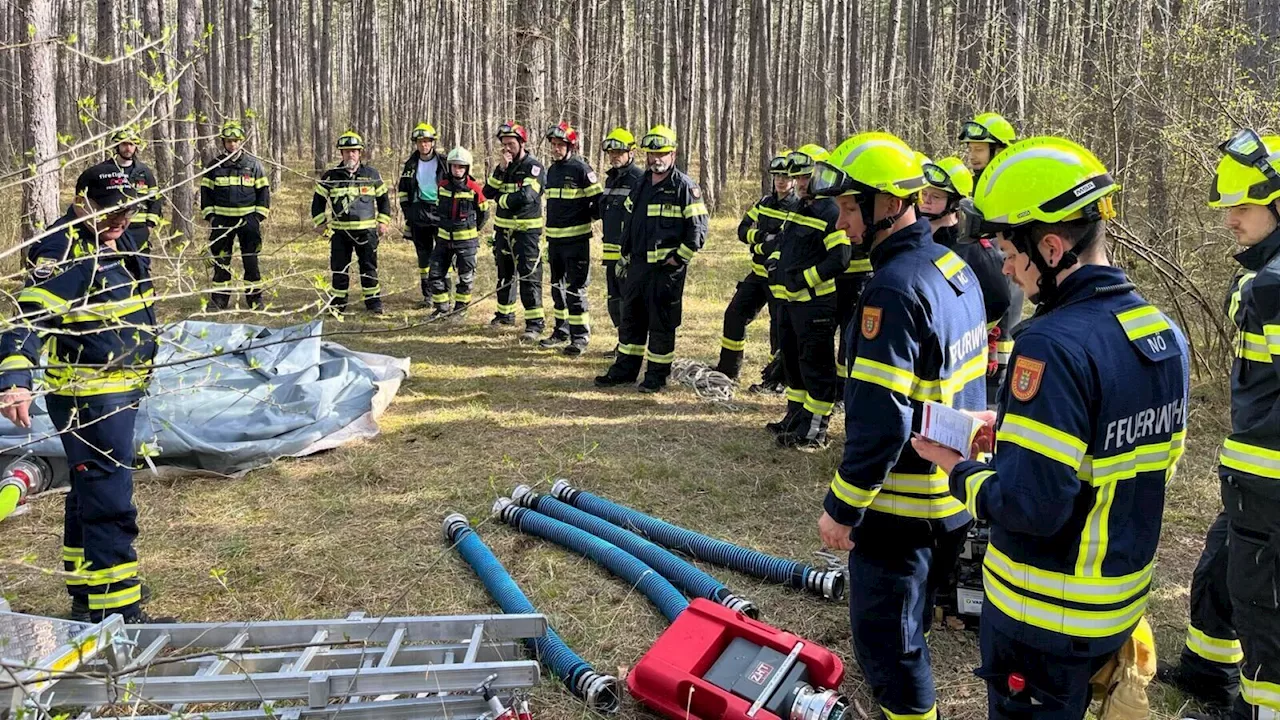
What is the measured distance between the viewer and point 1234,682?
3631 millimetres

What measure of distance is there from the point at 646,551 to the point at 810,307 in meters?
2.64

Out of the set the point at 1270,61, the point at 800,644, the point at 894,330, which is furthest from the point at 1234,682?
the point at 1270,61

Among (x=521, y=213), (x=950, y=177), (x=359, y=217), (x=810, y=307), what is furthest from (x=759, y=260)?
(x=359, y=217)

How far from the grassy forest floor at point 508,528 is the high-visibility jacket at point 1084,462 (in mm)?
1593

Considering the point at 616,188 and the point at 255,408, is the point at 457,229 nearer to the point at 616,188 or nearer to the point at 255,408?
the point at 616,188

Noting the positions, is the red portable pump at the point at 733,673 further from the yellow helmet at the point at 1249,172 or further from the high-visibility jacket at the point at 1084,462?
the yellow helmet at the point at 1249,172

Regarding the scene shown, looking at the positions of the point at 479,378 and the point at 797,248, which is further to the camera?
the point at 479,378

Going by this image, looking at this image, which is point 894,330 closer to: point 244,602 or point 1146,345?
point 1146,345

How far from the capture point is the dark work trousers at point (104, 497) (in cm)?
390

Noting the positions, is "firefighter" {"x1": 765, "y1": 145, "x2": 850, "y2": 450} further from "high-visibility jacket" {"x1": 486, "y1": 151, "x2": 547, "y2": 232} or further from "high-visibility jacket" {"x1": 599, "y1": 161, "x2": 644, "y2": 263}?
"high-visibility jacket" {"x1": 486, "y1": 151, "x2": 547, "y2": 232}

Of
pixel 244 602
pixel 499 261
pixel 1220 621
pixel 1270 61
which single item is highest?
pixel 1270 61

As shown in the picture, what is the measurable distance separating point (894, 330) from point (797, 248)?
3.95 metres

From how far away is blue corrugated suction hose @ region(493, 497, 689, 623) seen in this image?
166 inches

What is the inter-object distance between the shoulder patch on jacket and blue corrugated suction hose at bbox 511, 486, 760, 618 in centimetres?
209
